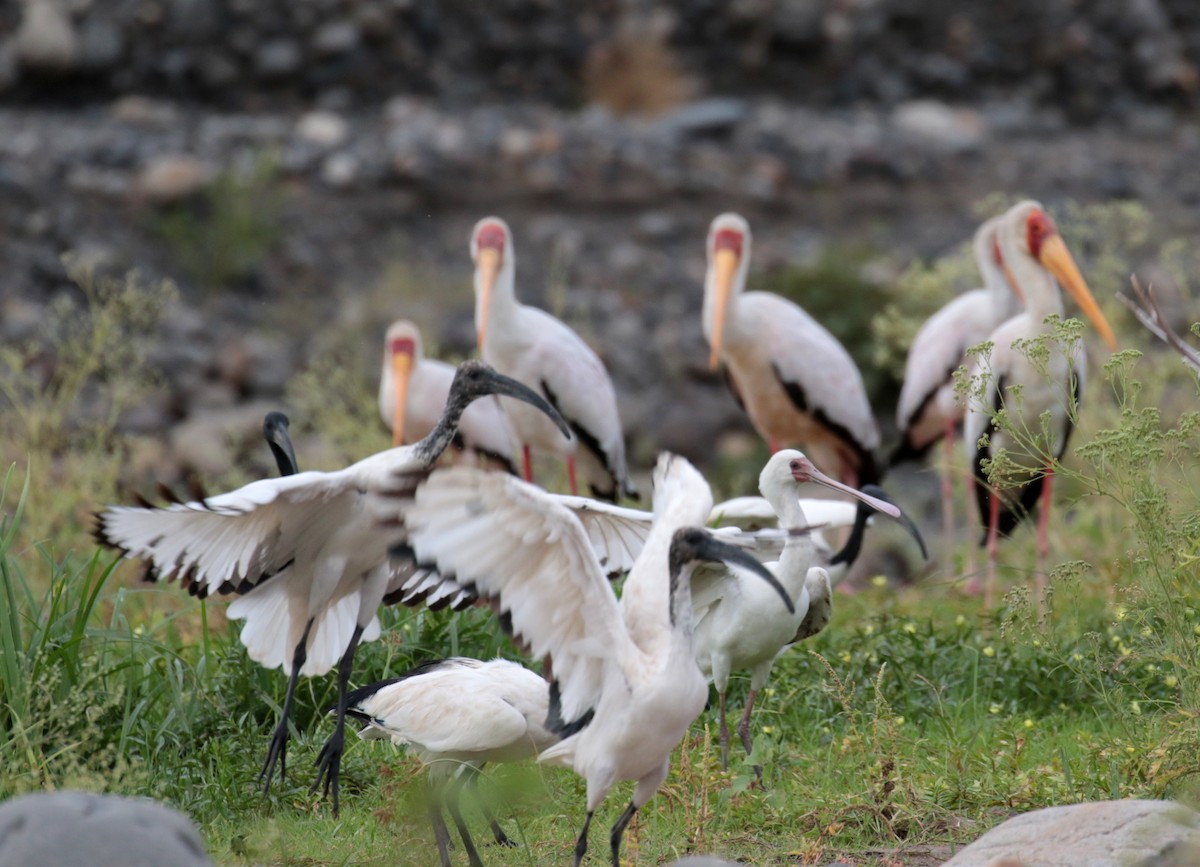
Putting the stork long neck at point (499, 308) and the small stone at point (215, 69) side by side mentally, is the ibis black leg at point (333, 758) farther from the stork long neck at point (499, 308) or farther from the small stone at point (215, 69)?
the small stone at point (215, 69)

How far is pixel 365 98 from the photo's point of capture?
16750 mm

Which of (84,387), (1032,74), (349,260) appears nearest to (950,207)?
(1032,74)

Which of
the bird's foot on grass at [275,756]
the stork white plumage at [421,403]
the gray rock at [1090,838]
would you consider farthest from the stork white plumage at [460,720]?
the stork white plumage at [421,403]

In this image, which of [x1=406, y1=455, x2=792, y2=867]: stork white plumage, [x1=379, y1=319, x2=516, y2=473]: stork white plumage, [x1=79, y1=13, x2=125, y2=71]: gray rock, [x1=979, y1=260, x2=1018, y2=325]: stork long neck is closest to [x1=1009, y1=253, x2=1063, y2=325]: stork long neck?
[x1=979, y1=260, x2=1018, y2=325]: stork long neck

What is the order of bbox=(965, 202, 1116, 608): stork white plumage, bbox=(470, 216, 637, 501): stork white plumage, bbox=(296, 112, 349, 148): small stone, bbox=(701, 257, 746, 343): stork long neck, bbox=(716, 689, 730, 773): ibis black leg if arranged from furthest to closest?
bbox=(296, 112, 349, 148): small stone, bbox=(701, 257, 746, 343): stork long neck, bbox=(470, 216, 637, 501): stork white plumage, bbox=(965, 202, 1116, 608): stork white plumage, bbox=(716, 689, 730, 773): ibis black leg

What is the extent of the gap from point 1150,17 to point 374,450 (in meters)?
12.8

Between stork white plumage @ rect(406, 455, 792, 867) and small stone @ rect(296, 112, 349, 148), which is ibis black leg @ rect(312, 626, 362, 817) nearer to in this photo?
stork white plumage @ rect(406, 455, 792, 867)

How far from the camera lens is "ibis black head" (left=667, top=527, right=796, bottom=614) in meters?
3.85

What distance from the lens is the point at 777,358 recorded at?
28.4 ft

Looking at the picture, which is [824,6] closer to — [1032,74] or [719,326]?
[1032,74]

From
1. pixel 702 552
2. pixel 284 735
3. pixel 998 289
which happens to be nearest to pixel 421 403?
pixel 998 289

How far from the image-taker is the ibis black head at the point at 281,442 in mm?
5784

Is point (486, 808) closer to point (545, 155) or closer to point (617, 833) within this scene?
point (617, 833)

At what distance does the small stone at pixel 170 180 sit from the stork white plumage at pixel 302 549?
10.3 m
